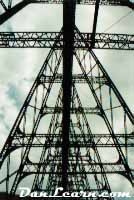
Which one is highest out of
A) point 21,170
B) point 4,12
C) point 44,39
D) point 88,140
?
point 44,39

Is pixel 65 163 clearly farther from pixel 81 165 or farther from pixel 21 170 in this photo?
pixel 21 170

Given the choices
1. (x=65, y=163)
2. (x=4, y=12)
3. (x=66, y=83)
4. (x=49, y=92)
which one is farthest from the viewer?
(x=65, y=163)

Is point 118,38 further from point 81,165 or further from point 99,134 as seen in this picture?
point 81,165

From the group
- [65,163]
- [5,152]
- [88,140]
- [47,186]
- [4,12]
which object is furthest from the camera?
[47,186]

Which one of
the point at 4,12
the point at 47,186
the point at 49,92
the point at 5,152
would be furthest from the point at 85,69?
the point at 47,186

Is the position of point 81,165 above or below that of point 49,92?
below

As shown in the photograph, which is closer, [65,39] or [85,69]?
[65,39]

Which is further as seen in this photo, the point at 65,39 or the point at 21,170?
the point at 21,170

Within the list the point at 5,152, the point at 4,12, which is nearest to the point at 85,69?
the point at 5,152

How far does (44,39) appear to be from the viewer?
1789 centimetres

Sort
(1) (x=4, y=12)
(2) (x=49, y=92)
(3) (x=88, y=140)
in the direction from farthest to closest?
(3) (x=88, y=140), (2) (x=49, y=92), (1) (x=4, y=12)

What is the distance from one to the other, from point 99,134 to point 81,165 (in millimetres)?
6448

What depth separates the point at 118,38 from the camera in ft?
60.4

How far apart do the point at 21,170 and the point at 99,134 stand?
5.01 meters
